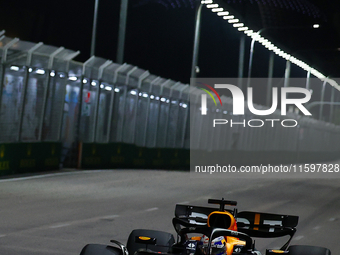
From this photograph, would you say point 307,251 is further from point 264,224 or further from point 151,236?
point 151,236

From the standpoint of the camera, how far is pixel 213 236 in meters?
5.33

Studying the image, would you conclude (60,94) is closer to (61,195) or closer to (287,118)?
(61,195)

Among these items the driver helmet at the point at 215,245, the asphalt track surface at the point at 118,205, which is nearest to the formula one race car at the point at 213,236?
the driver helmet at the point at 215,245

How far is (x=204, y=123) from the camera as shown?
33.4 meters

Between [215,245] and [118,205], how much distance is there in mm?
7541

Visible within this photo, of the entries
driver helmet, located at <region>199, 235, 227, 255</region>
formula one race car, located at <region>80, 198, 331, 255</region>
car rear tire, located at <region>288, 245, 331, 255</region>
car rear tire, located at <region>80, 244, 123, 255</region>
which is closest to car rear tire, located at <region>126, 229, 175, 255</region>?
formula one race car, located at <region>80, 198, 331, 255</region>

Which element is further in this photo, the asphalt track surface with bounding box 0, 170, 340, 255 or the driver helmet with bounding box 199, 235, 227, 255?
the asphalt track surface with bounding box 0, 170, 340, 255

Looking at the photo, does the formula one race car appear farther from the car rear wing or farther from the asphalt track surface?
the asphalt track surface

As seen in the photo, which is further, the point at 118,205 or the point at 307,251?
the point at 118,205

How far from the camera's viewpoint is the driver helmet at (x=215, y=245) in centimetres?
525

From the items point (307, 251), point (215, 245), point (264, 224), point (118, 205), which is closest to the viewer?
point (215, 245)

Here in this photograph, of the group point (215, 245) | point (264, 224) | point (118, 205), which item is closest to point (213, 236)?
point (215, 245)

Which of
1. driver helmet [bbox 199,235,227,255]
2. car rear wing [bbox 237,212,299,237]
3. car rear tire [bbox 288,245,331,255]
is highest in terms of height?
car rear wing [bbox 237,212,299,237]

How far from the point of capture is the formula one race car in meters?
5.30
